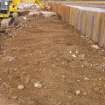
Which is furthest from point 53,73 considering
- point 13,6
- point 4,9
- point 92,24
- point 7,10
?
point 13,6

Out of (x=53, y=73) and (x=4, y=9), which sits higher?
(x=53, y=73)

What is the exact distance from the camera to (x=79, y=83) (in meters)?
5.27

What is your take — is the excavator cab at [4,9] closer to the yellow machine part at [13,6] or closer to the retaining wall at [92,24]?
the yellow machine part at [13,6]

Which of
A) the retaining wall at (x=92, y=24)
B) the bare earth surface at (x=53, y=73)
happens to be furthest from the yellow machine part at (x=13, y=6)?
the bare earth surface at (x=53, y=73)

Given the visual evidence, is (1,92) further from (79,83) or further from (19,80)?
(79,83)

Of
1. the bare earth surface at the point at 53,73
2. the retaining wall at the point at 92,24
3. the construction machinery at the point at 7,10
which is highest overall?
the retaining wall at the point at 92,24

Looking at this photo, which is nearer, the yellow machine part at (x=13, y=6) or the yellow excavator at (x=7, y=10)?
the yellow excavator at (x=7, y=10)

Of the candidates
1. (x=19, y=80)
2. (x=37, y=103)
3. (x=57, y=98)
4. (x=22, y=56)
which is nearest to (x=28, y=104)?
(x=37, y=103)

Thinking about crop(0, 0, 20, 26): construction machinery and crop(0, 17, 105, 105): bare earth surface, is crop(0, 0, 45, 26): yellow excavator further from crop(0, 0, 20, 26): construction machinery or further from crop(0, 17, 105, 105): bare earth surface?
crop(0, 17, 105, 105): bare earth surface

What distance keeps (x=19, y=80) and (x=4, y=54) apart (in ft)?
7.02

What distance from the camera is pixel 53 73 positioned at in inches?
225

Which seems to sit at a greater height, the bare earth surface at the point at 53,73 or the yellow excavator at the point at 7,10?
the bare earth surface at the point at 53,73

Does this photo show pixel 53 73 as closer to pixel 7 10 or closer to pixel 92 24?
pixel 92 24

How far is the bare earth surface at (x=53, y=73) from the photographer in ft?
16.1
